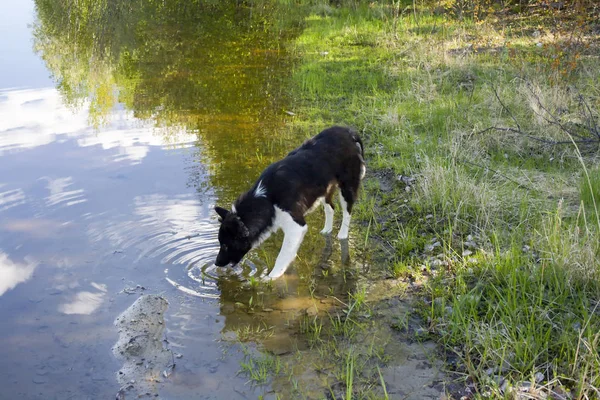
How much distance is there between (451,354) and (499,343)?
0.43 metres

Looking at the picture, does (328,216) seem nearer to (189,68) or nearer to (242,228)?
(242,228)

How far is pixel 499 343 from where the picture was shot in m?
4.32

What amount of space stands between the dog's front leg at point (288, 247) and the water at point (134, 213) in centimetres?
15

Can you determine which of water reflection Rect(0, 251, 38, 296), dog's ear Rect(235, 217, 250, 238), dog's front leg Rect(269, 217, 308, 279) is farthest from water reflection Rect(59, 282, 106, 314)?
dog's front leg Rect(269, 217, 308, 279)

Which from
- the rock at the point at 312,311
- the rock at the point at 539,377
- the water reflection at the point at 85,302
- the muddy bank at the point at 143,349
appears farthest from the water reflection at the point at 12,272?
the rock at the point at 539,377

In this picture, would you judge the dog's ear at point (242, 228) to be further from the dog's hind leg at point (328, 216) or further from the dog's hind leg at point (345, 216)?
the dog's hind leg at point (345, 216)

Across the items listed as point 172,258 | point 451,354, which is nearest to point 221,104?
point 172,258

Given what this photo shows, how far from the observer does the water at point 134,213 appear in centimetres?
485

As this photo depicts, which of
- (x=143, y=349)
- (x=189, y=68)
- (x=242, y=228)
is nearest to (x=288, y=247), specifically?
(x=242, y=228)

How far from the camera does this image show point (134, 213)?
291 inches

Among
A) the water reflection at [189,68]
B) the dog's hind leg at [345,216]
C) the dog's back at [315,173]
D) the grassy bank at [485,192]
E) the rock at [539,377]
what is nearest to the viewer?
the rock at [539,377]

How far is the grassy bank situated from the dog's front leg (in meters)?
0.90

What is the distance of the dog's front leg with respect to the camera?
5.91 meters

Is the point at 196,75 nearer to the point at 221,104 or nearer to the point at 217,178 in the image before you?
the point at 221,104
